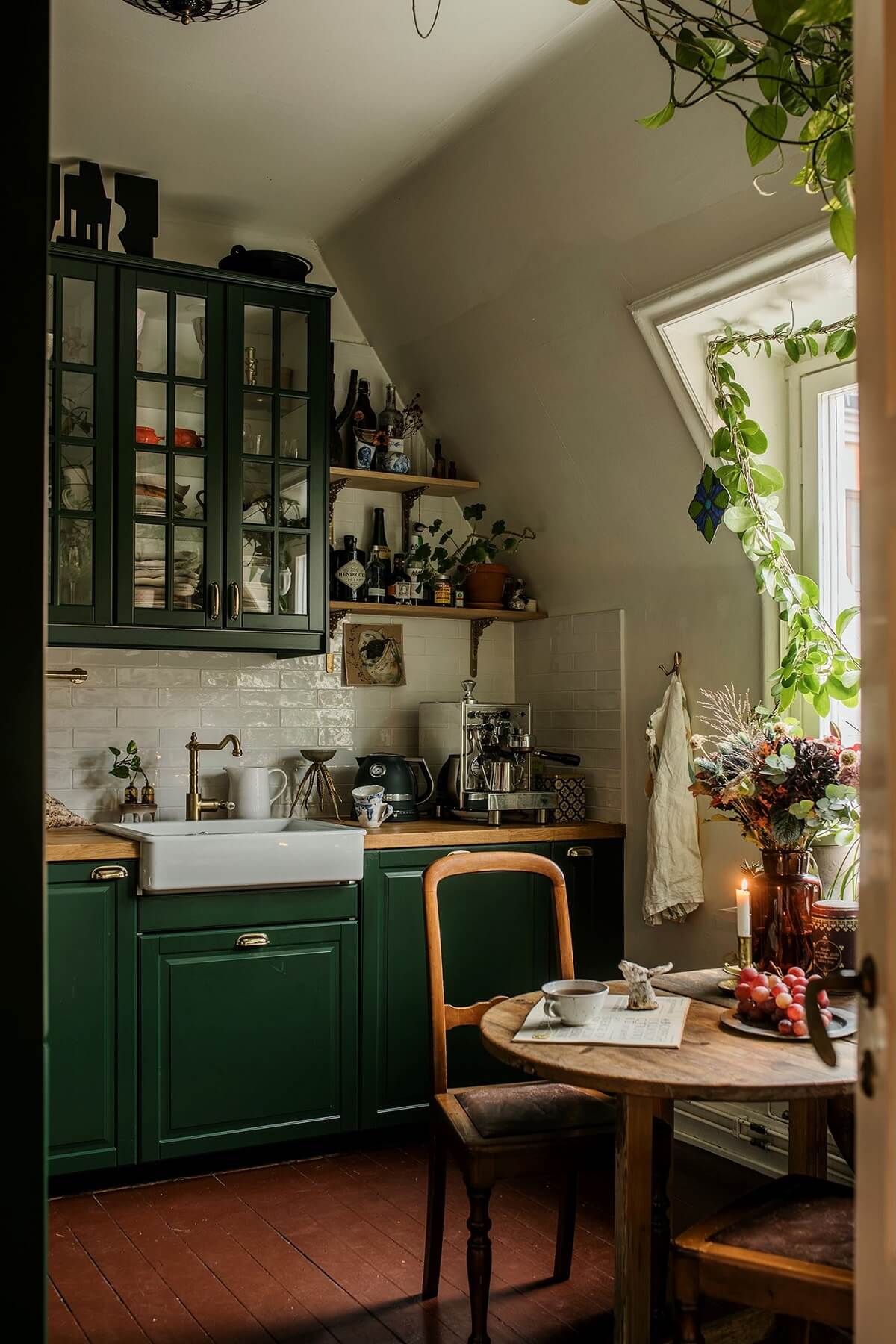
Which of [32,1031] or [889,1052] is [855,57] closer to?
[889,1052]

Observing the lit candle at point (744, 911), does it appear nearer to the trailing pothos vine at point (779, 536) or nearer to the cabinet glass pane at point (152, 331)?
the trailing pothos vine at point (779, 536)

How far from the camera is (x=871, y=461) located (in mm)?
1050

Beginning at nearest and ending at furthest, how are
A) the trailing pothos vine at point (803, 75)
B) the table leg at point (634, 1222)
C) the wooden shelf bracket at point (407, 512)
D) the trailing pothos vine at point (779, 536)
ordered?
the trailing pothos vine at point (803, 75), the table leg at point (634, 1222), the trailing pothos vine at point (779, 536), the wooden shelf bracket at point (407, 512)

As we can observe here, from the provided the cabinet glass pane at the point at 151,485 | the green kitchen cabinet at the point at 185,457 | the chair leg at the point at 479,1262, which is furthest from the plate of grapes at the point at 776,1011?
the cabinet glass pane at the point at 151,485

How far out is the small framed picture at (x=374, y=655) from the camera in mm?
4453

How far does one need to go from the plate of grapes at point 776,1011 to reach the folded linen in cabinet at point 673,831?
54.1 inches

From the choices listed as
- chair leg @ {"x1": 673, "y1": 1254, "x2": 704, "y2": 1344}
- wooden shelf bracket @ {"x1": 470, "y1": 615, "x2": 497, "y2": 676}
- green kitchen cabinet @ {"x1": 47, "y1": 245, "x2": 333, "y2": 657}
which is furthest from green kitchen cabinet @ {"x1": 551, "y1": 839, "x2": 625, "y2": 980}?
chair leg @ {"x1": 673, "y1": 1254, "x2": 704, "y2": 1344}

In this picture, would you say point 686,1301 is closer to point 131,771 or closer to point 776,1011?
point 776,1011

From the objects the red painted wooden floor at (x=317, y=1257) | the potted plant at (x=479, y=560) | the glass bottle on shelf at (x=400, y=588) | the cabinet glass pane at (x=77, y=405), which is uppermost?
the cabinet glass pane at (x=77, y=405)

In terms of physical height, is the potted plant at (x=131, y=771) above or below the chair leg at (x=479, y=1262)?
above

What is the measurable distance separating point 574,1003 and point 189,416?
7.95 ft

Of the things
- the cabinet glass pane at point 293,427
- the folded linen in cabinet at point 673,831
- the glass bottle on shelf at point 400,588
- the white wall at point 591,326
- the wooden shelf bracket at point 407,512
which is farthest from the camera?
the wooden shelf bracket at point 407,512

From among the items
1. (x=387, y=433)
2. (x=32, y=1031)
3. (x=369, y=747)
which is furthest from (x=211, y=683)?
(x=32, y=1031)

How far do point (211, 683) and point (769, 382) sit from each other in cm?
210
